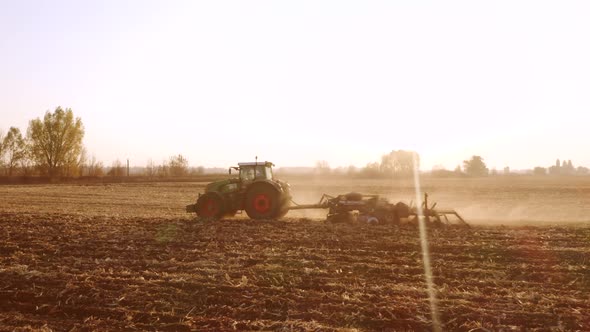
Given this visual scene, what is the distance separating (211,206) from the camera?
17750 millimetres

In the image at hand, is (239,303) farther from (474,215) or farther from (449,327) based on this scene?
(474,215)

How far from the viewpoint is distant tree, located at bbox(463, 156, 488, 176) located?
92.2 m

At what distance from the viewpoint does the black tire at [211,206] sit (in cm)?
1766

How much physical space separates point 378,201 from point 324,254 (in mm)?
6070

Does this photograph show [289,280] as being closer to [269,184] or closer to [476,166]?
[269,184]

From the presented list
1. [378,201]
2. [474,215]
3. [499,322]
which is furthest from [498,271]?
[474,215]

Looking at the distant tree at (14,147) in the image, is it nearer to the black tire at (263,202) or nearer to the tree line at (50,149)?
the tree line at (50,149)

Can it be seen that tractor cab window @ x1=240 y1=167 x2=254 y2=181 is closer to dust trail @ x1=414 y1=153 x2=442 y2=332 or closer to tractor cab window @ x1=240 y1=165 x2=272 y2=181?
tractor cab window @ x1=240 y1=165 x2=272 y2=181

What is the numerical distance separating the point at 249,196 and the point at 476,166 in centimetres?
8404

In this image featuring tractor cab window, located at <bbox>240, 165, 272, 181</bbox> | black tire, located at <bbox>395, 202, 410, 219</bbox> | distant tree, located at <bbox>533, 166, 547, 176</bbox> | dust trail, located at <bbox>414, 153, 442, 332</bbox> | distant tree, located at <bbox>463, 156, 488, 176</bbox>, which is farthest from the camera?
distant tree, located at <bbox>533, 166, 547, 176</bbox>

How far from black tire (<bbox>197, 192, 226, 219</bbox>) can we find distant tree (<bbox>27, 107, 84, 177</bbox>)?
58.8 meters

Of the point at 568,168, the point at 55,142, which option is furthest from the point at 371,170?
the point at 568,168

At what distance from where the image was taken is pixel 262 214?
17.4m

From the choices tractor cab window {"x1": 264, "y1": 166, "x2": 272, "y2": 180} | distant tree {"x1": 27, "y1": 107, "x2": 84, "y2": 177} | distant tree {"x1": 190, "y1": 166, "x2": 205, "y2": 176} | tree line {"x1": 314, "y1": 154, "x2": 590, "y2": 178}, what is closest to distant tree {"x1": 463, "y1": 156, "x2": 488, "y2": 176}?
tree line {"x1": 314, "y1": 154, "x2": 590, "y2": 178}
